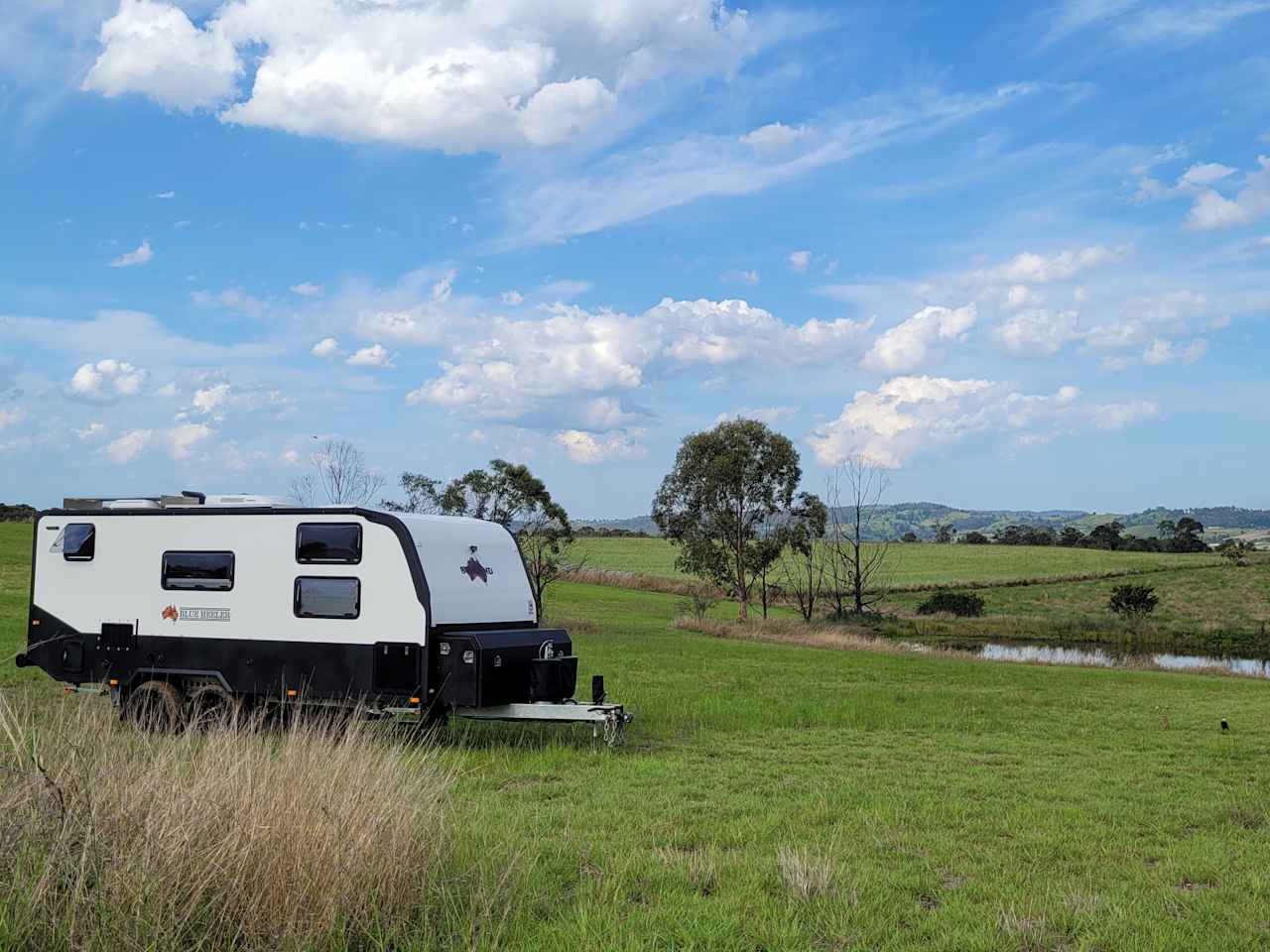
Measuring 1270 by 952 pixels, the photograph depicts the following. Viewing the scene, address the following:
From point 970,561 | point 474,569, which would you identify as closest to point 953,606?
point 970,561

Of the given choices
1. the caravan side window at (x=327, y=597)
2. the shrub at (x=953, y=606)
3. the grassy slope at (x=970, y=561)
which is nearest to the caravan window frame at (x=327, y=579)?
the caravan side window at (x=327, y=597)

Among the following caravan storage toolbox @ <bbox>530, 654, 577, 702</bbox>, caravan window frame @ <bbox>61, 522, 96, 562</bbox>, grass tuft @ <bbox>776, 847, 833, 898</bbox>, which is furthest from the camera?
caravan window frame @ <bbox>61, 522, 96, 562</bbox>

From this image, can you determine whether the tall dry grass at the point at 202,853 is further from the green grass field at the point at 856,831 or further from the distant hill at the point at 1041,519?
the distant hill at the point at 1041,519

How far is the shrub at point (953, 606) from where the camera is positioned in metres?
55.1

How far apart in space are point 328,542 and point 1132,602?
50971mm

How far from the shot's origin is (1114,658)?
40344mm

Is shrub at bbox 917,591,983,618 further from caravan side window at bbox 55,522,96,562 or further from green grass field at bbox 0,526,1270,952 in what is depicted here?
caravan side window at bbox 55,522,96,562

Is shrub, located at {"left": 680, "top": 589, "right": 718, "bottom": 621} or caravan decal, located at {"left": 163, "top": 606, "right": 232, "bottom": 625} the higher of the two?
caravan decal, located at {"left": 163, "top": 606, "right": 232, "bottom": 625}

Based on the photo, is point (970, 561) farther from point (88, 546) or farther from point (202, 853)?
point (202, 853)

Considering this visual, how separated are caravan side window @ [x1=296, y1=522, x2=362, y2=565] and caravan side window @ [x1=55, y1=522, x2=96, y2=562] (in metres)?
3.40

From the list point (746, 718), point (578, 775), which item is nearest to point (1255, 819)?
point (578, 775)

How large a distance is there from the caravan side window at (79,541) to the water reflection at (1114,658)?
2902cm

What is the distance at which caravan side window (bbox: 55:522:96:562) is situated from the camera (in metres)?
14.8

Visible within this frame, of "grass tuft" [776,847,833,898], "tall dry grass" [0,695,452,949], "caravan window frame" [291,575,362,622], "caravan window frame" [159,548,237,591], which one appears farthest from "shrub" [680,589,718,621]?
"tall dry grass" [0,695,452,949]
